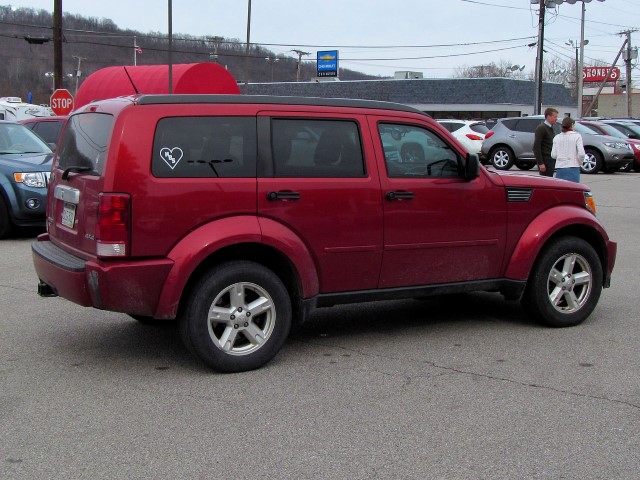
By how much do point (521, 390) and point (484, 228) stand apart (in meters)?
1.55

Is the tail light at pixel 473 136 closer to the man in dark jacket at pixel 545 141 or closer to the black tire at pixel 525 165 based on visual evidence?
the black tire at pixel 525 165

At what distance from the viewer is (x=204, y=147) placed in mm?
5043

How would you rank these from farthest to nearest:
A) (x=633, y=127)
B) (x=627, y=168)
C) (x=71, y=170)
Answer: (x=633, y=127) → (x=627, y=168) → (x=71, y=170)

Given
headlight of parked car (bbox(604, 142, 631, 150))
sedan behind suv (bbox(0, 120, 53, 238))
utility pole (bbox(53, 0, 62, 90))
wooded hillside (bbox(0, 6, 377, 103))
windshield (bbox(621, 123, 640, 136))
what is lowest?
sedan behind suv (bbox(0, 120, 53, 238))

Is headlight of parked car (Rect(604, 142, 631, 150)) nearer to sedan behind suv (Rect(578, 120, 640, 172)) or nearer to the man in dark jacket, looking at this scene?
sedan behind suv (Rect(578, 120, 640, 172))

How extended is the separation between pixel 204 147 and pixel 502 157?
2091 centimetres

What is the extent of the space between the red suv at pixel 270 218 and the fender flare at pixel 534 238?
1 cm

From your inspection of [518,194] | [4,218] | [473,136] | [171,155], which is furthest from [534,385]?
[473,136]

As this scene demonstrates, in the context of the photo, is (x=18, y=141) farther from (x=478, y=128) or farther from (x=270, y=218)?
(x=478, y=128)

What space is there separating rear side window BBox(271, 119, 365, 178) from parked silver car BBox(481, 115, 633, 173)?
64.3 ft

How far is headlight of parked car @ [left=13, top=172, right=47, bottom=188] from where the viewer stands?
1077 centimetres

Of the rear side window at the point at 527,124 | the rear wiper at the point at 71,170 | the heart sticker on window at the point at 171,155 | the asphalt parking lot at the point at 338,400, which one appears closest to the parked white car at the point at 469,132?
the rear side window at the point at 527,124

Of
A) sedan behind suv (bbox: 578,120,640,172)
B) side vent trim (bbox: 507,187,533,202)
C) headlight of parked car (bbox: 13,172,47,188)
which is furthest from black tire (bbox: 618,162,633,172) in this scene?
side vent trim (bbox: 507,187,533,202)

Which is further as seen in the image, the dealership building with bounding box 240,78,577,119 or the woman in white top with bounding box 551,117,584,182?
the dealership building with bounding box 240,78,577,119
